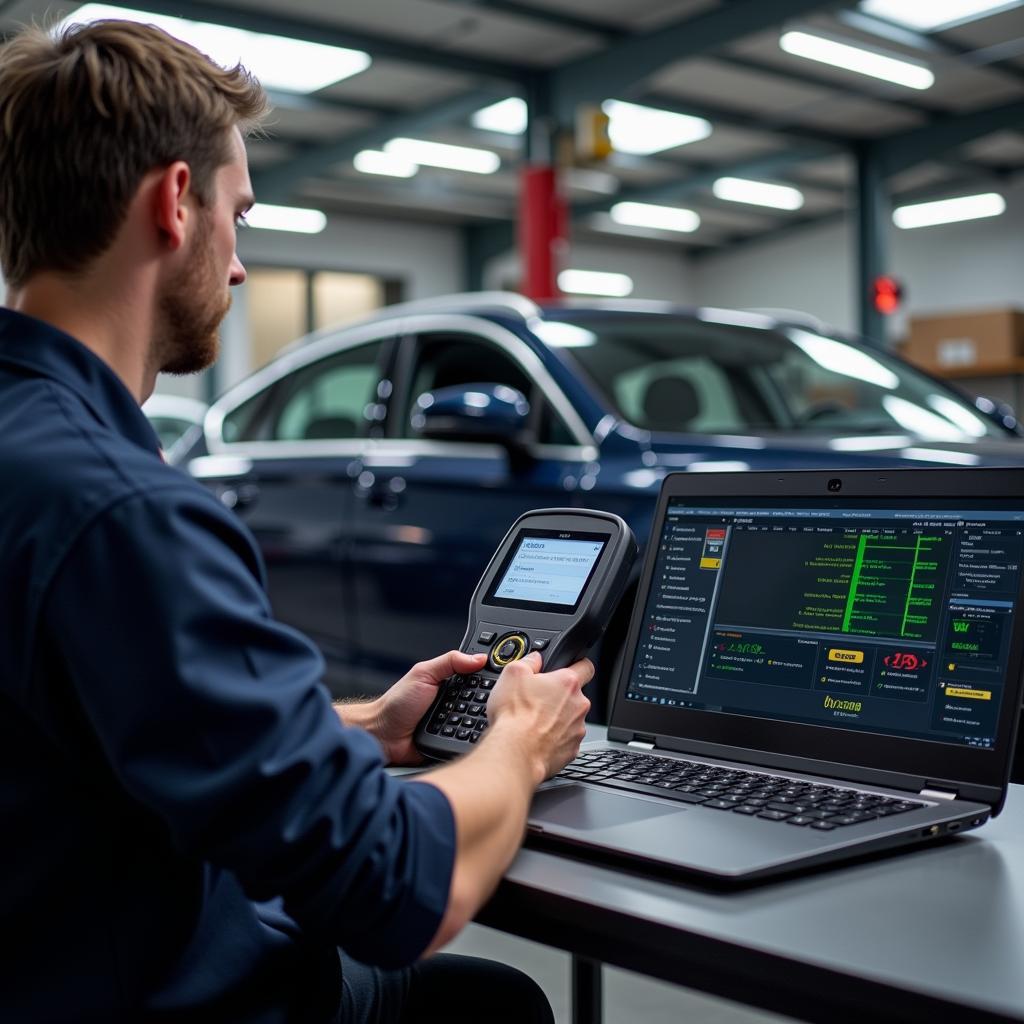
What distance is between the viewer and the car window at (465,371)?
10.8 feet

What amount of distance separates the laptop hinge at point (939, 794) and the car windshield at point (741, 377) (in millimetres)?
2085

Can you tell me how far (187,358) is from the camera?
1146 millimetres

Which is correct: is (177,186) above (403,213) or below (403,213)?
below

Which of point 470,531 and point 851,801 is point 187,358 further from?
point 470,531

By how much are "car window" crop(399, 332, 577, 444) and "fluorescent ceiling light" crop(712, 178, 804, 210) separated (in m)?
11.3

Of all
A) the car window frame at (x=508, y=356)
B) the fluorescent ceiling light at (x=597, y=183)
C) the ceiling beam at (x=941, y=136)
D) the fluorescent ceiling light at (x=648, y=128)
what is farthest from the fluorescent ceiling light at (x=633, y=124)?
the car window frame at (x=508, y=356)

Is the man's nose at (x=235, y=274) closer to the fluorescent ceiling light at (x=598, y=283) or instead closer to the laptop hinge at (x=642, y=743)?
the laptop hinge at (x=642, y=743)

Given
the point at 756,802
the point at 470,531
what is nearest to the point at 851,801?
the point at 756,802

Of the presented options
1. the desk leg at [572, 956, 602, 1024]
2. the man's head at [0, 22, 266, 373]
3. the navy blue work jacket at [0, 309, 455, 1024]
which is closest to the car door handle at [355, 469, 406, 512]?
the desk leg at [572, 956, 602, 1024]

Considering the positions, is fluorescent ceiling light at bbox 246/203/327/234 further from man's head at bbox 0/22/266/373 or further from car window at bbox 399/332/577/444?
man's head at bbox 0/22/266/373

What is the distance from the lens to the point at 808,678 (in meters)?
1.26

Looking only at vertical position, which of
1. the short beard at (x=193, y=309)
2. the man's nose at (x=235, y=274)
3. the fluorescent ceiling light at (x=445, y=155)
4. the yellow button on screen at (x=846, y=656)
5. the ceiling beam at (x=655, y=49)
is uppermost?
the fluorescent ceiling light at (x=445, y=155)

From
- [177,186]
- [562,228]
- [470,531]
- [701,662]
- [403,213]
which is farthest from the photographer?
[403,213]

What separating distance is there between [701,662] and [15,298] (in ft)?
2.42
